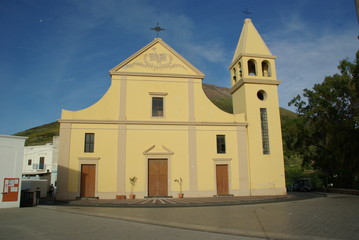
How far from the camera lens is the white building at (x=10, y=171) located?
15227 mm

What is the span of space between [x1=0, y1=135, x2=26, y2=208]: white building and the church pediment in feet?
27.1

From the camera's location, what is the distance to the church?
66.2 ft

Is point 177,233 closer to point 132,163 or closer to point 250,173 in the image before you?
point 132,163

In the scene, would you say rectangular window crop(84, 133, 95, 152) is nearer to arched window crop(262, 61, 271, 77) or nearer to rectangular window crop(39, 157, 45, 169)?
arched window crop(262, 61, 271, 77)

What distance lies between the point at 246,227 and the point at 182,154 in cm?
1246

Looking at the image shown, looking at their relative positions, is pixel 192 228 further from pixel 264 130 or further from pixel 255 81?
pixel 255 81

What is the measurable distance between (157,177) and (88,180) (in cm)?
489

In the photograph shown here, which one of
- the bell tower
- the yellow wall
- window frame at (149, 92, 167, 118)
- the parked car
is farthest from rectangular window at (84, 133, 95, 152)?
the parked car

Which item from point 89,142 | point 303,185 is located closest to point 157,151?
point 89,142

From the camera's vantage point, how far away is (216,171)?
21625 millimetres

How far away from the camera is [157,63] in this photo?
22812 millimetres

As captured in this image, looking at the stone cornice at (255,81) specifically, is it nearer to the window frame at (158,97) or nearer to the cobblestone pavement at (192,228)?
the window frame at (158,97)

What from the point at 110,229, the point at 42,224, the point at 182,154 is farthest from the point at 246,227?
the point at 182,154

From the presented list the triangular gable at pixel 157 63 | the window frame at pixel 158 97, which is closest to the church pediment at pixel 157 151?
the window frame at pixel 158 97
